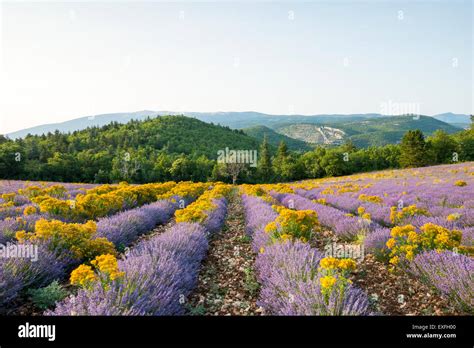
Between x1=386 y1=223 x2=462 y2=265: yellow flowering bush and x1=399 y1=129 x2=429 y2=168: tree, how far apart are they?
160 feet

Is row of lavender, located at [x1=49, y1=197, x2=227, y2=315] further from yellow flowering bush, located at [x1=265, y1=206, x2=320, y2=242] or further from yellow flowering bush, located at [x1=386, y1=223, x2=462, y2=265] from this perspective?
yellow flowering bush, located at [x1=386, y1=223, x2=462, y2=265]

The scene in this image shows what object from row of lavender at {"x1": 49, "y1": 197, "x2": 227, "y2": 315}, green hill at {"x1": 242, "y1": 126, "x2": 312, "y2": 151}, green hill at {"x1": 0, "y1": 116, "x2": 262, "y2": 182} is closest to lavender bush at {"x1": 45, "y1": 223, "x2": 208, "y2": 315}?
row of lavender at {"x1": 49, "y1": 197, "x2": 227, "y2": 315}

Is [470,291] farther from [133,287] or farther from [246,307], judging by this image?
[133,287]

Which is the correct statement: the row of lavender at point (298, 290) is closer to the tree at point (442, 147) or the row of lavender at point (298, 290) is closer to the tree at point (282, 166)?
the tree at point (282, 166)

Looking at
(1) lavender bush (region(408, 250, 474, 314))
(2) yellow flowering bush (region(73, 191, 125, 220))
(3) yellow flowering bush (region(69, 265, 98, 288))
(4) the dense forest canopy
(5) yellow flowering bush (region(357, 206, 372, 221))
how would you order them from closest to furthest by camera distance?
(3) yellow flowering bush (region(69, 265, 98, 288))
(1) lavender bush (region(408, 250, 474, 314))
(5) yellow flowering bush (region(357, 206, 372, 221))
(2) yellow flowering bush (region(73, 191, 125, 220))
(4) the dense forest canopy

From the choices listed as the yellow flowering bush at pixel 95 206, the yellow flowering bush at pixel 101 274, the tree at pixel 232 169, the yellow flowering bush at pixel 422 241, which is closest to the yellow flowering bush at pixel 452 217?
the yellow flowering bush at pixel 422 241

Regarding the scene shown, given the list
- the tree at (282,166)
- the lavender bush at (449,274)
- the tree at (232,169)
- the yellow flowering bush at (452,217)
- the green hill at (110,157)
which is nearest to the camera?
the lavender bush at (449,274)

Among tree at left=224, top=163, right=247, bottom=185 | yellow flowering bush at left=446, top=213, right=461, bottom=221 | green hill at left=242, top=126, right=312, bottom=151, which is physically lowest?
tree at left=224, top=163, right=247, bottom=185

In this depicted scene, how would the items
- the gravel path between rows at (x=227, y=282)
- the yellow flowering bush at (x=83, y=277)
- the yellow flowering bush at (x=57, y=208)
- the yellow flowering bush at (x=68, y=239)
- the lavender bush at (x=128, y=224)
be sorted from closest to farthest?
the yellow flowering bush at (x=83, y=277), the gravel path between rows at (x=227, y=282), the yellow flowering bush at (x=68, y=239), the lavender bush at (x=128, y=224), the yellow flowering bush at (x=57, y=208)

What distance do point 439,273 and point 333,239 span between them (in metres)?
3.15

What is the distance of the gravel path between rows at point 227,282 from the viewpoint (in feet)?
11.1

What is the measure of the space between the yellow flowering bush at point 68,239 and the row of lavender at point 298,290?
250 cm

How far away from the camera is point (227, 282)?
4.24 m

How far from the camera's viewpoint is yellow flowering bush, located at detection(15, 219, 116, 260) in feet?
13.9
